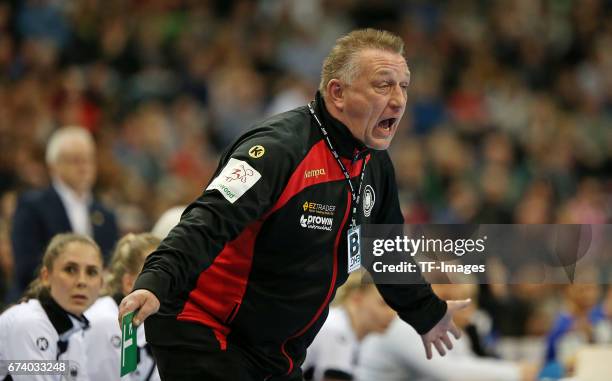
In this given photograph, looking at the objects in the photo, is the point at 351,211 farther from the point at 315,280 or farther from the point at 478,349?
the point at 478,349

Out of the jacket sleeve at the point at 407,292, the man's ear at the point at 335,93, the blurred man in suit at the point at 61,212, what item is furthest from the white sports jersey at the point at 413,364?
the man's ear at the point at 335,93

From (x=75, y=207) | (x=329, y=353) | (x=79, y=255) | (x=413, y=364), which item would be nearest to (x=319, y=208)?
(x=79, y=255)

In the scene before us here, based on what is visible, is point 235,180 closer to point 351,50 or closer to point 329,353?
point 351,50

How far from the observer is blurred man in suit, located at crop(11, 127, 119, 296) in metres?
6.93

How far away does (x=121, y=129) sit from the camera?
466 inches

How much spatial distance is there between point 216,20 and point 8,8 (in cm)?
268

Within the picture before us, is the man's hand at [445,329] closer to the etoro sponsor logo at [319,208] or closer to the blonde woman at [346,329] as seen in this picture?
the etoro sponsor logo at [319,208]

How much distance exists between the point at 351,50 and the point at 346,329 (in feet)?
9.55

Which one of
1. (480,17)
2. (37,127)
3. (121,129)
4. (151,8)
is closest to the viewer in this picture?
(37,127)

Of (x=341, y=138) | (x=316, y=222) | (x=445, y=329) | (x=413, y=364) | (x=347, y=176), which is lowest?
(x=413, y=364)

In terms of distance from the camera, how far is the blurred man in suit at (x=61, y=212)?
22.7ft

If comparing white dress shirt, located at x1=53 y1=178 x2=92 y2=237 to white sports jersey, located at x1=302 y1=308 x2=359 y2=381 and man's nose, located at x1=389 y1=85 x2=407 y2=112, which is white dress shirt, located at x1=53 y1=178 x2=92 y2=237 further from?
man's nose, located at x1=389 y1=85 x2=407 y2=112

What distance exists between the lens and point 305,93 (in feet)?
42.4

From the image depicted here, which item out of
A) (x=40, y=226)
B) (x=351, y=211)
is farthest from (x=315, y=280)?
(x=40, y=226)
